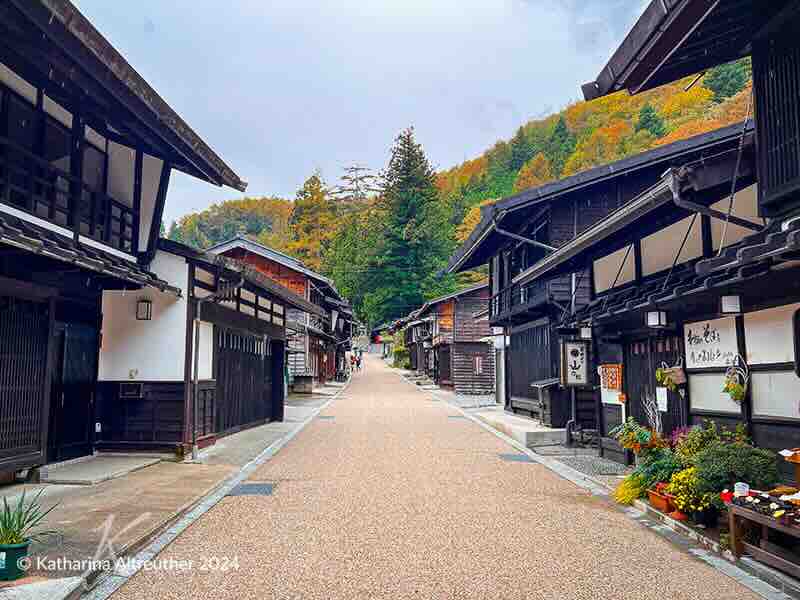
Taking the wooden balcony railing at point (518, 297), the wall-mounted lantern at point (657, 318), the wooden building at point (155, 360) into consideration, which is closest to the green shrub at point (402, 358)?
the wooden balcony railing at point (518, 297)

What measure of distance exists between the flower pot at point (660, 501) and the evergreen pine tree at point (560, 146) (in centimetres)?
5469

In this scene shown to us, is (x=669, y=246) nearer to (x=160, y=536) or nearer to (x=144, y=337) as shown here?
(x=160, y=536)

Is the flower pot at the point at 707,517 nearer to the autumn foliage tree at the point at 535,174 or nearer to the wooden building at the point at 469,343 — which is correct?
the wooden building at the point at 469,343

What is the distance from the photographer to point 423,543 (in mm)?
6715

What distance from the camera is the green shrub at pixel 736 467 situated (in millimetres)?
6723

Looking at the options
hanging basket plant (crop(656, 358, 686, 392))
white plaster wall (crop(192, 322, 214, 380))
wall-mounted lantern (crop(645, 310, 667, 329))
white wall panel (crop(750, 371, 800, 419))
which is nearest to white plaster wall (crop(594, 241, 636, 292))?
wall-mounted lantern (crop(645, 310, 667, 329))

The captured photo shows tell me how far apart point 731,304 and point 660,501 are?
255 cm

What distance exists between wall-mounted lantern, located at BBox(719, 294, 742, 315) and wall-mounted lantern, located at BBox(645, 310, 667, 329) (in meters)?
1.88

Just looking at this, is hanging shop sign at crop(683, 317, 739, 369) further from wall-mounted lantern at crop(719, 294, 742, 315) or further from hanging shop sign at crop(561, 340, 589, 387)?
hanging shop sign at crop(561, 340, 589, 387)

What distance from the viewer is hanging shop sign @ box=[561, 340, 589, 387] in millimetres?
13523

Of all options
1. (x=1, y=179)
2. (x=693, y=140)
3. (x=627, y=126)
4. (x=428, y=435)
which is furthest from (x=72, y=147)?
(x=627, y=126)

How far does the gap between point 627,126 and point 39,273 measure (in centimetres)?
5948

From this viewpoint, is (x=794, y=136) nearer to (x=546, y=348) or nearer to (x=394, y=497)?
(x=394, y=497)

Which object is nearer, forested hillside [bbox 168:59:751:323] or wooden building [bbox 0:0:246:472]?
wooden building [bbox 0:0:246:472]
